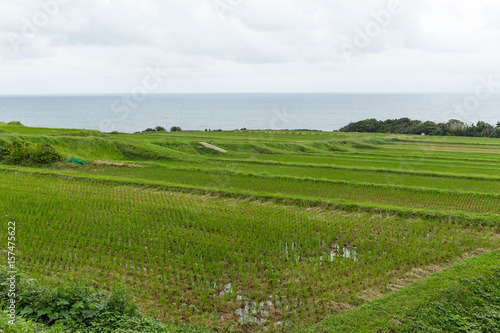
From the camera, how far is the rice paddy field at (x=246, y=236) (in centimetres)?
675

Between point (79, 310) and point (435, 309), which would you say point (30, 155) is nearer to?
point (79, 310)

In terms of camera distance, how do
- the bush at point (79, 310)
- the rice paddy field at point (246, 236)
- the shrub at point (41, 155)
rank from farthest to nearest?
the shrub at point (41, 155) < the rice paddy field at point (246, 236) < the bush at point (79, 310)

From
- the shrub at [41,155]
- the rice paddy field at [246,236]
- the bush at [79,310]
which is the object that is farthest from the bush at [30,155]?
the bush at [79,310]

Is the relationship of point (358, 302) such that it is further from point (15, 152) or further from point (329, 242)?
point (15, 152)

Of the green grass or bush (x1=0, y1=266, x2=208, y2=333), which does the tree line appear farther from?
bush (x1=0, y1=266, x2=208, y2=333)

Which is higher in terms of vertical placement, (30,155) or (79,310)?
(30,155)

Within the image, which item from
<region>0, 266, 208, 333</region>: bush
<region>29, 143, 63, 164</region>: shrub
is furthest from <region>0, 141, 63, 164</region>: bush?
<region>0, 266, 208, 333</region>: bush

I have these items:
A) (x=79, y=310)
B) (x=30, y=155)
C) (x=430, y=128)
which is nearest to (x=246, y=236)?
(x=79, y=310)

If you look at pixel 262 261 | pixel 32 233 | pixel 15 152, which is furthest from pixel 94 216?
pixel 15 152

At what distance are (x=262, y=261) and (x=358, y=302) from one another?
2552 millimetres

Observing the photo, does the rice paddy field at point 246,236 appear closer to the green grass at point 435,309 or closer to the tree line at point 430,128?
the green grass at point 435,309

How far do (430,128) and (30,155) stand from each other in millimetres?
54253

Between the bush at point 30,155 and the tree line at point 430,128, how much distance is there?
5197cm

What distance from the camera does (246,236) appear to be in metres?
9.74
